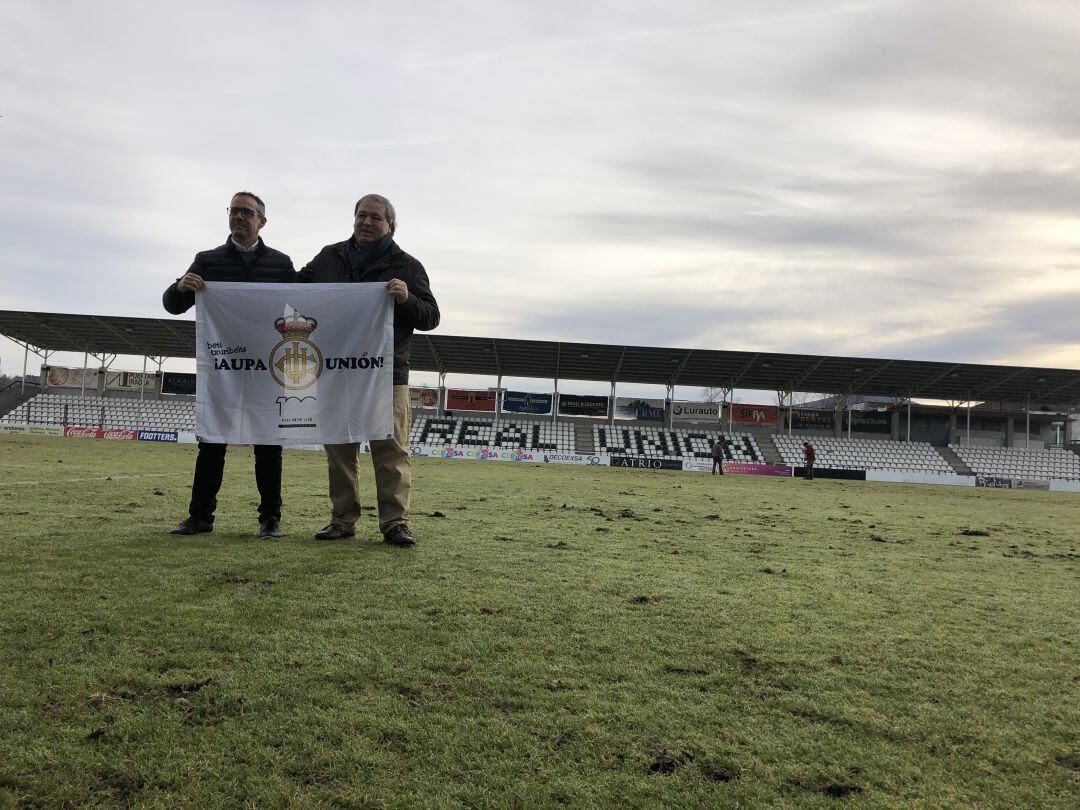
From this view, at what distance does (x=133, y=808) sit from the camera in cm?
154

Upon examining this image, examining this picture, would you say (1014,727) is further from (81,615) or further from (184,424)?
(184,424)

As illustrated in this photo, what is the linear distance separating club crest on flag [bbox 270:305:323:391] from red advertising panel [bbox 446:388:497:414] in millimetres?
39890

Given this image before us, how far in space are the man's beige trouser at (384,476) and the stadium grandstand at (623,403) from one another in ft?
106

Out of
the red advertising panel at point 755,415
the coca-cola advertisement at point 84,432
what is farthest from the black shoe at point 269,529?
the red advertising panel at point 755,415

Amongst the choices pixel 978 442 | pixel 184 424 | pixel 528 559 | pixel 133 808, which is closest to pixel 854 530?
pixel 528 559

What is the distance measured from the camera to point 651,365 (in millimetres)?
42375

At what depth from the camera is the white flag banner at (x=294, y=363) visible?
5.11 metres

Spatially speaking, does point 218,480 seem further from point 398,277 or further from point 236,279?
point 398,277

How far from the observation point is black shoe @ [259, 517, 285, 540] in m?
5.07

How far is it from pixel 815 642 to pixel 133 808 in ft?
8.31

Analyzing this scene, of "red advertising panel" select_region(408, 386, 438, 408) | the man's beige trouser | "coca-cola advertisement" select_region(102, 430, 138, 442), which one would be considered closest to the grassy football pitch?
the man's beige trouser

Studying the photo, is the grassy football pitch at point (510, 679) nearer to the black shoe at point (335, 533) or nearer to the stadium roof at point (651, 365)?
the black shoe at point (335, 533)

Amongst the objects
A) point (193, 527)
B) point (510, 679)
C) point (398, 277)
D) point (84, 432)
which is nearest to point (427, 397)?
point (84, 432)

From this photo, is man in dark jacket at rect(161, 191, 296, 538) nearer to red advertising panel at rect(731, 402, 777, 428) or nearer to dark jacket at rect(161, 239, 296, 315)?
dark jacket at rect(161, 239, 296, 315)
